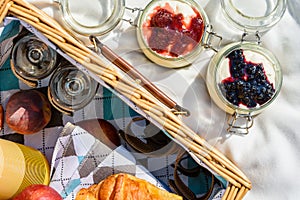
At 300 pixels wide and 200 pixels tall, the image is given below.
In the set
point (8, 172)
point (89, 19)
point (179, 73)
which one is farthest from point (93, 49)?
point (8, 172)

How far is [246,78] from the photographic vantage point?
3.36 feet

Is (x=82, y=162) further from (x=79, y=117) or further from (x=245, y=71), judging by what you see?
(x=245, y=71)

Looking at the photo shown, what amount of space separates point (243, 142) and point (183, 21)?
242mm

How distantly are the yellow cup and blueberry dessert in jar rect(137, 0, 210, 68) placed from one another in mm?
Result: 310

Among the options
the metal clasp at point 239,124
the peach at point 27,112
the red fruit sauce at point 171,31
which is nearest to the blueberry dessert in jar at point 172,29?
the red fruit sauce at point 171,31

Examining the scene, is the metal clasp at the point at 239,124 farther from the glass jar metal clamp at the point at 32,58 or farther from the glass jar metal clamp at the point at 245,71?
the glass jar metal clamp at the point at 32,58

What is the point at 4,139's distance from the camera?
1213mm

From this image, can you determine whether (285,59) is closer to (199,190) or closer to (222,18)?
(222,18)

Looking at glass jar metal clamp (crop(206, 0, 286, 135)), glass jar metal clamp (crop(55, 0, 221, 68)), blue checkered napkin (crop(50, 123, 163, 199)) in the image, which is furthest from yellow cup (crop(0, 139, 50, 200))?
glass jar metal clamp (crop(206, 0, 286, 135))

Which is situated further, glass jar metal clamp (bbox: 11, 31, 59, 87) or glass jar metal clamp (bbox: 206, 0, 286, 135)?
glass jar metal clamp (bbox: 11, 31, 59, 87)

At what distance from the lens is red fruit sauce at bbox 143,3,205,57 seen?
1042mm

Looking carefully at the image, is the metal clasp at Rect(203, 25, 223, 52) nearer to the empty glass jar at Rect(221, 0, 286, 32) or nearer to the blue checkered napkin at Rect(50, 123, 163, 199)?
the empty glass jar at Rect(221, 0, 286, 32)

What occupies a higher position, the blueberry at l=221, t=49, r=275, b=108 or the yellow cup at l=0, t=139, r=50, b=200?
the blueberry at l=221, t=49, r=275, b=108

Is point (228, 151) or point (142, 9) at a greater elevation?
point (142, 9)
